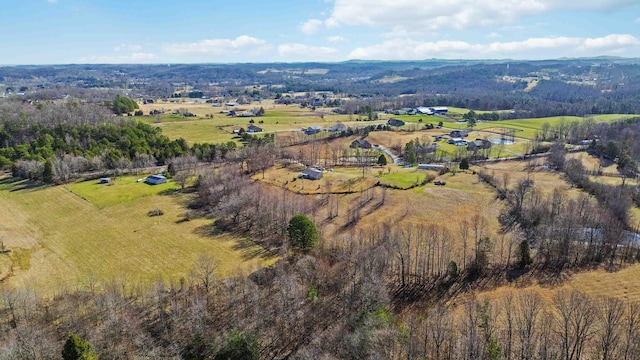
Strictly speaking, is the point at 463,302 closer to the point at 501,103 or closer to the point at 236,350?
the point at 236,350

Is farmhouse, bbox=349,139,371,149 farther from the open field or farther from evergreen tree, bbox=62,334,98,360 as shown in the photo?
evergreen tree, bbox=62,334,98,360

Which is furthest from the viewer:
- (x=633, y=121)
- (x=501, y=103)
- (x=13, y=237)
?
(x=501, y=103)

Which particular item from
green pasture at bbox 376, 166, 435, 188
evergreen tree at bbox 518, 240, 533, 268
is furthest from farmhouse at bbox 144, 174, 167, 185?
evergreen tree at bbox 518, 240, 533, 268

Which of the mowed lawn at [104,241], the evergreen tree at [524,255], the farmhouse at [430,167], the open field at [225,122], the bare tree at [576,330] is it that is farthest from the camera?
the open field at [225,122]

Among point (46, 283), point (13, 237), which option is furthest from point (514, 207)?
point (13, 237)

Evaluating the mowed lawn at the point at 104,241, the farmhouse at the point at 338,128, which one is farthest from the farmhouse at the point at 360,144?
the mowed lawn at the point at 104,241

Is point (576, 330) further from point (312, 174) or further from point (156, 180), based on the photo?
point (156, 180)

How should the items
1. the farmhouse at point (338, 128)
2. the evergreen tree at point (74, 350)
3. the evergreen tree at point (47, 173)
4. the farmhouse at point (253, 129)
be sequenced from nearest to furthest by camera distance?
the evergreen tree at point (74, 350) → the evergreen tree at point (47, 173) → the farmhouse at point (253, 129) → the farmhouse at point (338, 128)

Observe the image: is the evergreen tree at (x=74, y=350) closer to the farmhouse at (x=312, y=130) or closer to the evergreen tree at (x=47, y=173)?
the evergreen tree at (x=47, y=173)
